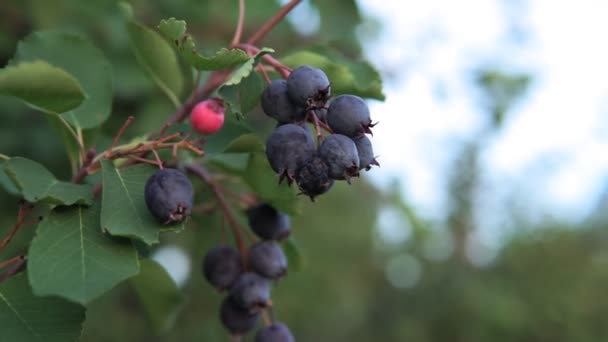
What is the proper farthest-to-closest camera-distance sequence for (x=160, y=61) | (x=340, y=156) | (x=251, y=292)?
(x=160, y=61) → (x=251, y=292) → (x=340, y=156)

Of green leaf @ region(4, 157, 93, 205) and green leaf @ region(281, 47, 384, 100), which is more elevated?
green leaf @ region(281, 47, 384, 100)

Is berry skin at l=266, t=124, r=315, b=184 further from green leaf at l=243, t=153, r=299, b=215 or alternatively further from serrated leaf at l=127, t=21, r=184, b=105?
serrated leaf at l=127, t=21, r=184, b=105

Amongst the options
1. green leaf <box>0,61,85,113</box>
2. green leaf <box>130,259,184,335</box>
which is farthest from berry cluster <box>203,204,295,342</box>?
green leaf <box>0,61,85,113</box>

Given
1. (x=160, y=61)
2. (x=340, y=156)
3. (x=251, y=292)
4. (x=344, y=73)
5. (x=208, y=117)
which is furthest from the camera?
(x=160, y=61)

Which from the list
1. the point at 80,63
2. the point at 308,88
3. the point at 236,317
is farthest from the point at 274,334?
the point at 80,63

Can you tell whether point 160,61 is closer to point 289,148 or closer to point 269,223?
point 269,223

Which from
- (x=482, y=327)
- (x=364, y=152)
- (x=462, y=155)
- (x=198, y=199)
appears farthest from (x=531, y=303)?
(x=364, y=152)

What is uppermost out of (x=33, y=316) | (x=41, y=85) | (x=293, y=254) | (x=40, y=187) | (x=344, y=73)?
(x=344, y=73)
